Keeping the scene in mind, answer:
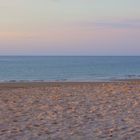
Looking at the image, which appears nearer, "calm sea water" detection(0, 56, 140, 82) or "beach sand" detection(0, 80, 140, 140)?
"beach sand" detection(0, 80, 140, 140)

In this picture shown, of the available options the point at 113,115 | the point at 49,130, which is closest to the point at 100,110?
the point at 113,115

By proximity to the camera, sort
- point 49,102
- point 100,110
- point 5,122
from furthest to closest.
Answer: point 49,102
point 100,110
point 5,122

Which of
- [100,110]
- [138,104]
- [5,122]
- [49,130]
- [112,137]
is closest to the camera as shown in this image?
[112,137]

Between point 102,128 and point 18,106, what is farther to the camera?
point 18,106

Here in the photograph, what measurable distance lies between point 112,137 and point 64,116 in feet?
8.60

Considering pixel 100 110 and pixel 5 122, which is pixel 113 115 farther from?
pixel 5 122

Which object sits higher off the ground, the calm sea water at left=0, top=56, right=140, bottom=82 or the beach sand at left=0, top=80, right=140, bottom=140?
the beach sand at left=0, top=80, right=140, bottom=140

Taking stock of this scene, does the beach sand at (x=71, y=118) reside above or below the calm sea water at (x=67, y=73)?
above

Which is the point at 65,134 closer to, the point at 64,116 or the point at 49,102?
the point at 64,116

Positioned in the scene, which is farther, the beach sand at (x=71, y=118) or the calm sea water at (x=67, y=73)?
the calm sea water at (x=67, y=73)

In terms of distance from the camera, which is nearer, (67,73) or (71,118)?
(71,118)

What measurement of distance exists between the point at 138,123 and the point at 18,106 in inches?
175

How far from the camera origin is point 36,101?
15.6m

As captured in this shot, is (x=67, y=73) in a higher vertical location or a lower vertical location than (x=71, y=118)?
lower
